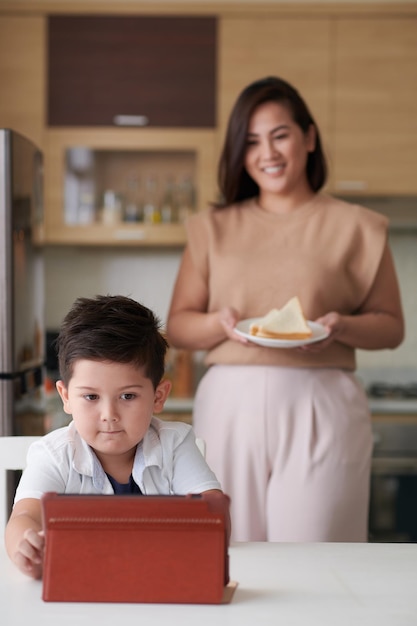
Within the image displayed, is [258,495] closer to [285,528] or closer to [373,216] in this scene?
[285,528]

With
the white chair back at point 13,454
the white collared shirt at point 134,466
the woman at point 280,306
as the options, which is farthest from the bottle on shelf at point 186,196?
the white collared shirt at point 134,466

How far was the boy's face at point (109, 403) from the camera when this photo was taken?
1.21m

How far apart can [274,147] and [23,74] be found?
201 centimetres

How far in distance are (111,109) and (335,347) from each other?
6.74ft

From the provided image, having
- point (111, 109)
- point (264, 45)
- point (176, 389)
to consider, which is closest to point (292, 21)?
point (264, 45)

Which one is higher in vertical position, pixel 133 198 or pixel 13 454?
pixel 133 198

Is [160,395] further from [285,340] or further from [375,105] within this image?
[375,105]

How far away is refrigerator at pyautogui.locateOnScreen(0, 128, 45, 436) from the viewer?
219 centimetres

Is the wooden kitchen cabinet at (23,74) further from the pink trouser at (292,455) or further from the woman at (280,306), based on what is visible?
the pink trouser at (292,455)

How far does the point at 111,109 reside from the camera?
3764mm

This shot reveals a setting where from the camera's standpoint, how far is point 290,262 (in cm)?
205

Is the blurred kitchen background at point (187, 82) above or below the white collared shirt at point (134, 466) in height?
above

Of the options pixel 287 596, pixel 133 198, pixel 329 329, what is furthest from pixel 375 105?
pixel 287 596

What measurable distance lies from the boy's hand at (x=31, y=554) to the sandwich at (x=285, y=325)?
2.87 feet
